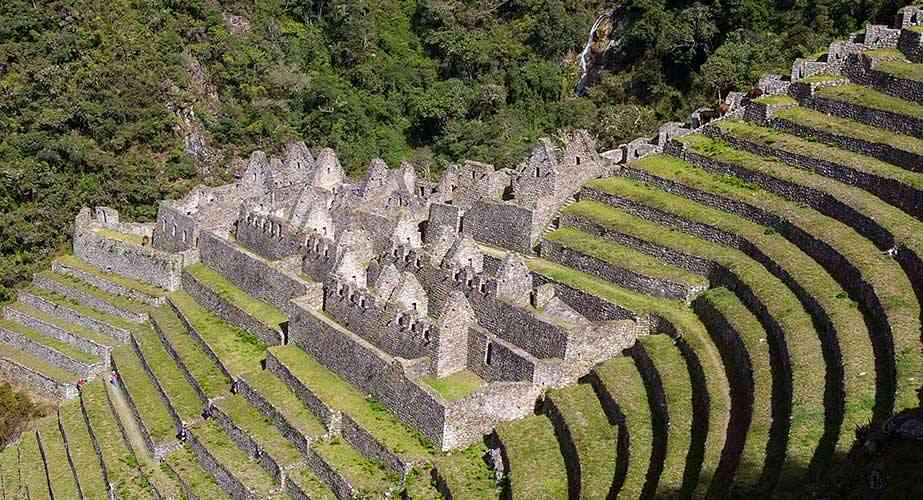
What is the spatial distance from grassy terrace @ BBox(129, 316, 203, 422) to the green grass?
54.9 ft

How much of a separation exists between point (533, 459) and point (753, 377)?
13.7ft

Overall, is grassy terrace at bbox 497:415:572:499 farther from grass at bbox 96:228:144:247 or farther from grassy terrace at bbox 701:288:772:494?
grass at bbox 96:228:144:247

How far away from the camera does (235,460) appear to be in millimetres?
22422

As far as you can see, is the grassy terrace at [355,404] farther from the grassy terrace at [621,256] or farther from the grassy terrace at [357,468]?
the grassy terrace at [621,256]

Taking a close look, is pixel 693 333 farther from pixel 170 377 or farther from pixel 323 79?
pixel 323 79

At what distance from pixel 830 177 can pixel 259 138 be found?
30453 millimetres

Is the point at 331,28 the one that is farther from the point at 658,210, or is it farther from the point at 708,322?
the point at 708,322

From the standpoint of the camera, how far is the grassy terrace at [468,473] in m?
18.6

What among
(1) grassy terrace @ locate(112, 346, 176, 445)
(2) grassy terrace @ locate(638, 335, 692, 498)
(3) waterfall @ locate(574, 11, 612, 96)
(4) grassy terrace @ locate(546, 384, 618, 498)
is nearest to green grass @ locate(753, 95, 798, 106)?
(2) grassy terrace @ locate(638, 335, 692, 498)

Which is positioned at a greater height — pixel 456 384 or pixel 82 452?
pixel 456 384

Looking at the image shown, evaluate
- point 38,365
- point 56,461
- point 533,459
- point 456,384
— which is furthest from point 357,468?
point 38,365

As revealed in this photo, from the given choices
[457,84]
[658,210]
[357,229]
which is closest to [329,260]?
[357,229]

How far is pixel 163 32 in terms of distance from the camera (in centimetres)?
4981

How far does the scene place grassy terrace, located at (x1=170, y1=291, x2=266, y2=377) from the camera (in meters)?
25.3
